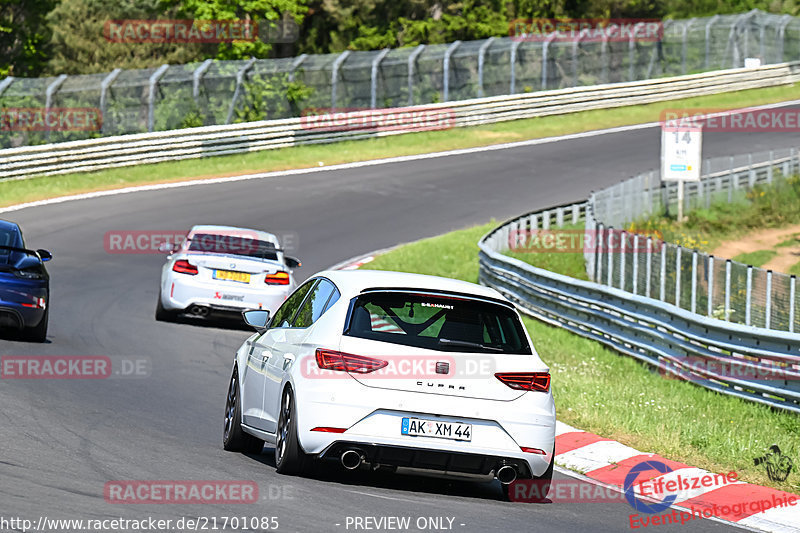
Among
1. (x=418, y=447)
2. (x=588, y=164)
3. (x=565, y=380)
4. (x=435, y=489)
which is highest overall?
(x=418, y=447)

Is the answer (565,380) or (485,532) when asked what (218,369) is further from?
(485,532)

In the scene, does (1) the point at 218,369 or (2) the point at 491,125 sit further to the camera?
(2) the point at 491,125

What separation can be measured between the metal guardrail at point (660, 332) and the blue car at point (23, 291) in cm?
802

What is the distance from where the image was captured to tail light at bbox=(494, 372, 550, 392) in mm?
8773

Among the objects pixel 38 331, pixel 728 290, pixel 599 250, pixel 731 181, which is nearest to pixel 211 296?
pixel 38 331

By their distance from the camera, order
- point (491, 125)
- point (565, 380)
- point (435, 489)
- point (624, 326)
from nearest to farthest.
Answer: point (435, 489) → point (565, 380) → point (624, 326) → point (491, 125)

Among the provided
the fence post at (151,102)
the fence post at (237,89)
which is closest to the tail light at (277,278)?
the fence post at (151,102)

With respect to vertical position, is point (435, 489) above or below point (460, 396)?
below

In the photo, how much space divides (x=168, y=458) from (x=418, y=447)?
6.49 feet

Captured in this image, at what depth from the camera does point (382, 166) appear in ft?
130

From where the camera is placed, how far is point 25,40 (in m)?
61.7

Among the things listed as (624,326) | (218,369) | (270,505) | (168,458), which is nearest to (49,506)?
(270,505)

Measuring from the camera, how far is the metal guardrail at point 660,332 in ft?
49.3

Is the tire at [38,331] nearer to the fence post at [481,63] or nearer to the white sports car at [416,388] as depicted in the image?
the white sports car at [416,388]
